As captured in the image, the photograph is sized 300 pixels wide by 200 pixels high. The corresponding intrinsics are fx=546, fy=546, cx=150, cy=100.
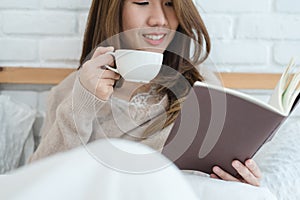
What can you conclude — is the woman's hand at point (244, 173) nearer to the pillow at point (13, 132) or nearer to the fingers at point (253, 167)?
the fingers at point (253, 167)

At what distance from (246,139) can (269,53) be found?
60cm

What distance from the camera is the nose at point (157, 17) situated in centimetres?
114

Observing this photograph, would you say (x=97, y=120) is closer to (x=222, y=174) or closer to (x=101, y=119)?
(x=101, y=119)

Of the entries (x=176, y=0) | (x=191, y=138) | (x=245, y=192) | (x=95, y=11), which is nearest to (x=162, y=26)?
(x=176, y=0)

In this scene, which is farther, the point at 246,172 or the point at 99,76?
the point at 99,76

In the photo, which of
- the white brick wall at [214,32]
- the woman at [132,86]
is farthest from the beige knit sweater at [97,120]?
the white brick wall at [214,32]

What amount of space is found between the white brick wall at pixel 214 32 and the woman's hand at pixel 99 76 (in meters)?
0.33

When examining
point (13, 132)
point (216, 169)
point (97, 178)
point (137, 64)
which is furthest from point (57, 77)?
point (97, 178)

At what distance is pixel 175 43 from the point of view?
1.22 m

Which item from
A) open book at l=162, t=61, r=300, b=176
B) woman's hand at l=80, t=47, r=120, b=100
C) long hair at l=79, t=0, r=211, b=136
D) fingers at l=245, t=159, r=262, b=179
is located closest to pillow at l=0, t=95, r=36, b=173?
long hair at l=79, t=0, r=211, b=136

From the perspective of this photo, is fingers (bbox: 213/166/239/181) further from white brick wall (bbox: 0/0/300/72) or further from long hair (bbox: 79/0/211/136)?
white brick wall (bbox: 0/0/300/72)

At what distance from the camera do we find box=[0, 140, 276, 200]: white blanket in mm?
606

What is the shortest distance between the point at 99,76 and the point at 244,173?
336 mm

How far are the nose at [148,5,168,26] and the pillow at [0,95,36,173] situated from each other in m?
0.41
